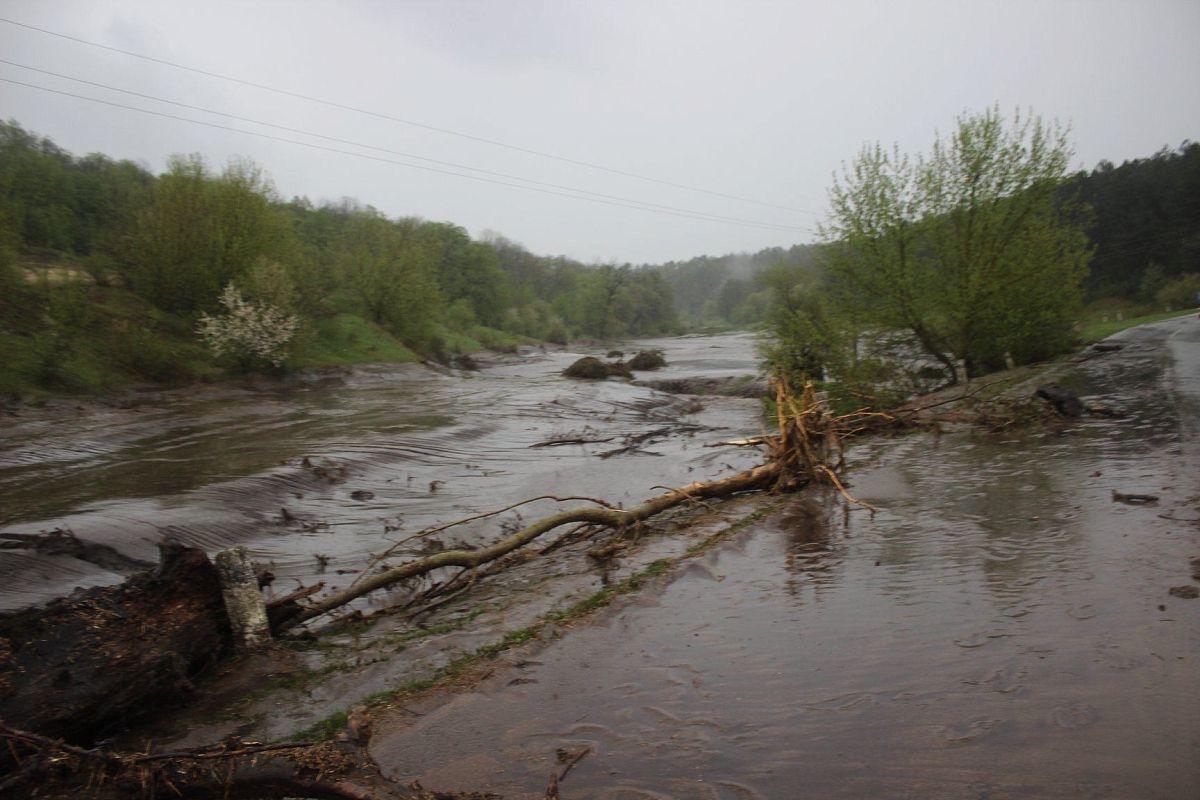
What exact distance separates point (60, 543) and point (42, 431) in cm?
1482

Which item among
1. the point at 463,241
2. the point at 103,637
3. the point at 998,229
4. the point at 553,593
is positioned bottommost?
the point at 553,593

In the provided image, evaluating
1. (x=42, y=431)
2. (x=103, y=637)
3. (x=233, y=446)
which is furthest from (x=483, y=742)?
(x=42, y=431)

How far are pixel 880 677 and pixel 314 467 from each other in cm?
1370

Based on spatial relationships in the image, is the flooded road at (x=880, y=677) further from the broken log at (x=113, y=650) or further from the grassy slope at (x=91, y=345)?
the grassy slope at (x=91, y=345)

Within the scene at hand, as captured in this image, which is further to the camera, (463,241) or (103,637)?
(463,241)

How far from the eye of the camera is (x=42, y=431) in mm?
21344

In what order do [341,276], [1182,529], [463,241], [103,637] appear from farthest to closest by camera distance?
[463,241] < [341,276] < [1182,529] < [103,637]

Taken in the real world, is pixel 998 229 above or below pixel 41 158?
below

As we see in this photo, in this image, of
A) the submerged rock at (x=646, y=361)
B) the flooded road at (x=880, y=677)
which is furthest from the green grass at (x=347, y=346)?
the flooded road at (x=880, y=677)

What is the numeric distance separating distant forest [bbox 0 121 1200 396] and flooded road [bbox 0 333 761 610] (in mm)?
3677

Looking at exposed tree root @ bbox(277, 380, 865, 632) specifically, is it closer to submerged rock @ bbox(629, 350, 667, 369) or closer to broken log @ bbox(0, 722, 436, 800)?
broken log @ bbox(0, 722, 436, 800)

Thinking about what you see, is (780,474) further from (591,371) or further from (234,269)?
(234,269)

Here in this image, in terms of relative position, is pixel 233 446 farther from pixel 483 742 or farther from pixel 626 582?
pixel 483 742

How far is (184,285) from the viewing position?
3753cm
